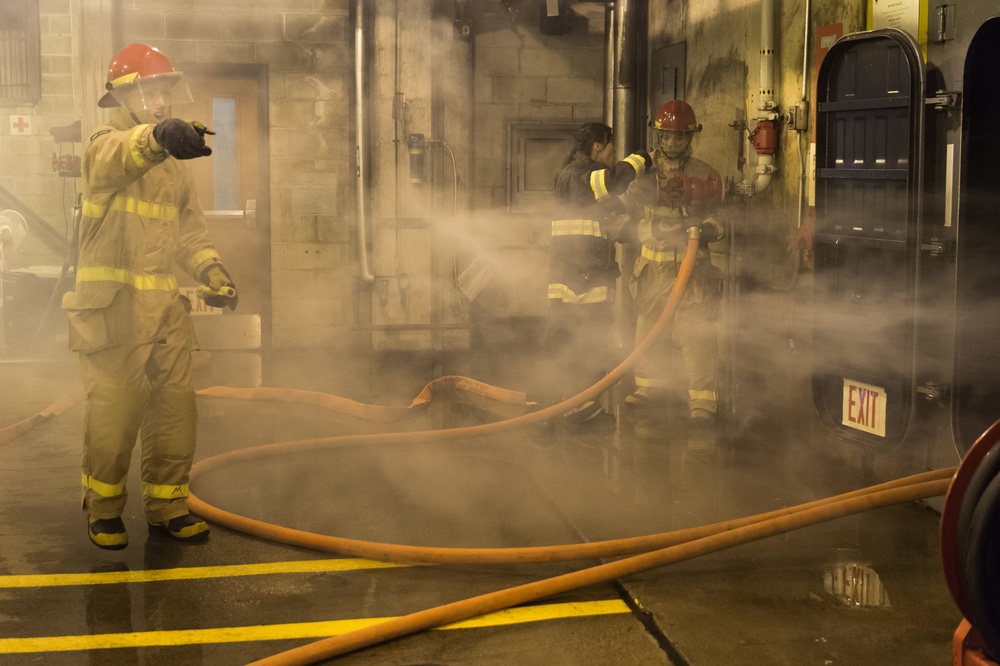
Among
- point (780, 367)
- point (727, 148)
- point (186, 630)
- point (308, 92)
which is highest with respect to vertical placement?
point (308, 92)

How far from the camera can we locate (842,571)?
4.29 metres

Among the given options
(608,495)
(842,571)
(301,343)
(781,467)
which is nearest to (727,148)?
(781,467)

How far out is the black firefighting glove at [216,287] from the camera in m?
4.96

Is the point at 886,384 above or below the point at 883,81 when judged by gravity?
below

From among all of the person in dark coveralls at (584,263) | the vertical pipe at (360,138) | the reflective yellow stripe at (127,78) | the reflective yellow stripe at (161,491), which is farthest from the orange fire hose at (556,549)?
the vertical pipe at (360,138)

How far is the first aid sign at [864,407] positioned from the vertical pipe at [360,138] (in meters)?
5.23

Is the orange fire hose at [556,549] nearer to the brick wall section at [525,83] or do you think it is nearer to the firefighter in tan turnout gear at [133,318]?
the firefighter in tan turnout gear at [133,318]

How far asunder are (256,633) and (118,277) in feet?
5.52

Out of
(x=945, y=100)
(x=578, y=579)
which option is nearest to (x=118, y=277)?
(x=578, y=579)

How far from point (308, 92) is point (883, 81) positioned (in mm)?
5861

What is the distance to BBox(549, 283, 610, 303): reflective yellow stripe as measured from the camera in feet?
22.5

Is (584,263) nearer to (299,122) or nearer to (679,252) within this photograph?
(679,252)

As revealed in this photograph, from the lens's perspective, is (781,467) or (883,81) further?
(781,467)

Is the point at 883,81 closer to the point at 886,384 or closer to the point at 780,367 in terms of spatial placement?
the point at 886,384
